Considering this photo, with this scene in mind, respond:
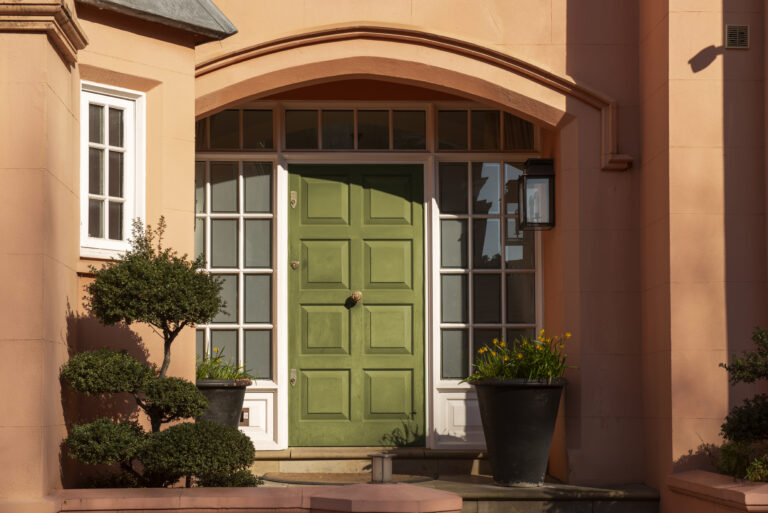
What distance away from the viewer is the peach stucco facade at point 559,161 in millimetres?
6305

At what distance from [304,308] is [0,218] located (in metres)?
3.31

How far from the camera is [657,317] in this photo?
7754 millimetres

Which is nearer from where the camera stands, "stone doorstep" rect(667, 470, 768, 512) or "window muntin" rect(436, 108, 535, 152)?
"stone doorstep" rect(667, 470, 768, 512)

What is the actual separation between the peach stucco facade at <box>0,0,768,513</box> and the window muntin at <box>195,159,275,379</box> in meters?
0.81

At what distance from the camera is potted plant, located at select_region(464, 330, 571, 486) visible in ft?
25.3

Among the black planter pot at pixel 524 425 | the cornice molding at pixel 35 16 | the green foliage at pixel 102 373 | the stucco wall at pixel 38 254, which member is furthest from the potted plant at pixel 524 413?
the cornice molding at pixel 35 16

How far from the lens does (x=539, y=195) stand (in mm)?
8594

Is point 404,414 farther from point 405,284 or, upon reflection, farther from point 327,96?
point 327,96

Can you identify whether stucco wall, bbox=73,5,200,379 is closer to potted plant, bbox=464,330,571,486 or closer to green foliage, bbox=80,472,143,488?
green foliage, bbox=80,472,143,488

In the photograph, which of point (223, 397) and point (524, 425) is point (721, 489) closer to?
point (524, 425)

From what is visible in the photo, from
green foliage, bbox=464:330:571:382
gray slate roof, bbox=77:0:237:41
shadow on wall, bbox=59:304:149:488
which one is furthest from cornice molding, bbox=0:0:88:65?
green foliage, bbox=464:330:571:382

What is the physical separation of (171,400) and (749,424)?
11.1 ft

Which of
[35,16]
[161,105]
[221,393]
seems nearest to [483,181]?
[221,393]

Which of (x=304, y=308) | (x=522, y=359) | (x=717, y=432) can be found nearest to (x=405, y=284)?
(x=304, y=308)
